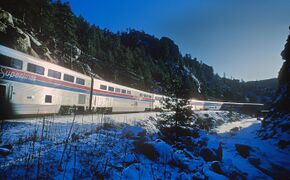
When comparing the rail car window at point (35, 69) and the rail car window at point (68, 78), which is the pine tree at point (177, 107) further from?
the rail car window at point (35, 69)

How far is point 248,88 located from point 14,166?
18128 cm

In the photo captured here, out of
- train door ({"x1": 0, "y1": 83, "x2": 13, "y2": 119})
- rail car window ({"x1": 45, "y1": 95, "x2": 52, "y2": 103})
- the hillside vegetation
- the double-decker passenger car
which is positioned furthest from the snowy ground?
the hillside vegetation

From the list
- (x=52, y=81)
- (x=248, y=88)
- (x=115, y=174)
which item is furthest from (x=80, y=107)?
(x=248, y=88)

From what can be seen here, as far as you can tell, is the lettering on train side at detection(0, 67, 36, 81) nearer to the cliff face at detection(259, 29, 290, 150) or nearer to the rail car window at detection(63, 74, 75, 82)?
the rail car window at detection(63, 74, 75, 82)

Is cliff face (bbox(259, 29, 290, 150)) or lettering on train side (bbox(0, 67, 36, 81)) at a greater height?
lettering on train side (bbox(0, 67, 36, 81))

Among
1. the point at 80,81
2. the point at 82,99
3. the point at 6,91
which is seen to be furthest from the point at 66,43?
the point at 6,91

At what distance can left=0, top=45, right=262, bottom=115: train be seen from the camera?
9623 mm

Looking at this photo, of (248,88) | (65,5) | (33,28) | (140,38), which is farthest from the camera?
(248,88)

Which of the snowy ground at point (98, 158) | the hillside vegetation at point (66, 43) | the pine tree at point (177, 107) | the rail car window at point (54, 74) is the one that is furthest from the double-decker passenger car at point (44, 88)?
the pine tree at point (177, 107)

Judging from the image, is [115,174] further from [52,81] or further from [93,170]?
[52,81]

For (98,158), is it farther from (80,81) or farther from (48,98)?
(80,81)

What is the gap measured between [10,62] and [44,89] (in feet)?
9.04

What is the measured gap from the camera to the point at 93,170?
5016 mm

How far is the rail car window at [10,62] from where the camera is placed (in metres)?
9.29
